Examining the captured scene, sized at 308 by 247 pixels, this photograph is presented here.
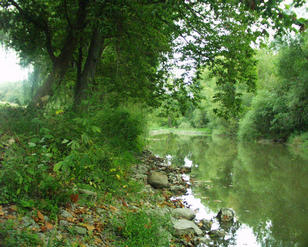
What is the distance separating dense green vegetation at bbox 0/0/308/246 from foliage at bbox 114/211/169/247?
31mm

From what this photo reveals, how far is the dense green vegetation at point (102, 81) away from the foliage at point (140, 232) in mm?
31

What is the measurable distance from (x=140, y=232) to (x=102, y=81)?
7.88 meters

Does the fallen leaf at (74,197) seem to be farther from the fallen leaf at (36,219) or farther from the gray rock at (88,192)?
the fallen leaf at (36,219)

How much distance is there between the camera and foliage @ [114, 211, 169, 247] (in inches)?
142

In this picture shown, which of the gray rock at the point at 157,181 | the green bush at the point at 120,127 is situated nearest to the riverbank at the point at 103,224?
the green bush at the point at 120,127

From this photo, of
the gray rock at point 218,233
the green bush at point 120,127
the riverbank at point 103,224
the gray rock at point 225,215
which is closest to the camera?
the riverbank at point 103,224

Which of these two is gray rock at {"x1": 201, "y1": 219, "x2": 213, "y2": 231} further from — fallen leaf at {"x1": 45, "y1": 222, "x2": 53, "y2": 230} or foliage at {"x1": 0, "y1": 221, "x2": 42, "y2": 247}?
foliage at {"x1": 0, "y1": 221, "x2": 42, "y2": 247}

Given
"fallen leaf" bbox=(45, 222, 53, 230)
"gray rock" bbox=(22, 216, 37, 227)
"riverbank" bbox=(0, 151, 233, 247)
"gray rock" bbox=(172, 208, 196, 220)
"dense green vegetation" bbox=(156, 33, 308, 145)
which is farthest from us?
"dense green vegetation" bbox=(156, 33, 308, 145)

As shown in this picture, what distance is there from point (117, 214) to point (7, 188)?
175 centimetres

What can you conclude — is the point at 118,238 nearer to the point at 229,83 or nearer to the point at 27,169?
the point at 27,169

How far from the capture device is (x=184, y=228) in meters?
4.94

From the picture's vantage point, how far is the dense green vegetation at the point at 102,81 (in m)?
3.67

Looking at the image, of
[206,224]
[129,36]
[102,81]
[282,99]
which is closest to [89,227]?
[206,224]

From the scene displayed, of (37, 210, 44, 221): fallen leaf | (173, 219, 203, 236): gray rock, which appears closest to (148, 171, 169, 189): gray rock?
(173, 219, 203, 236): gray rock
